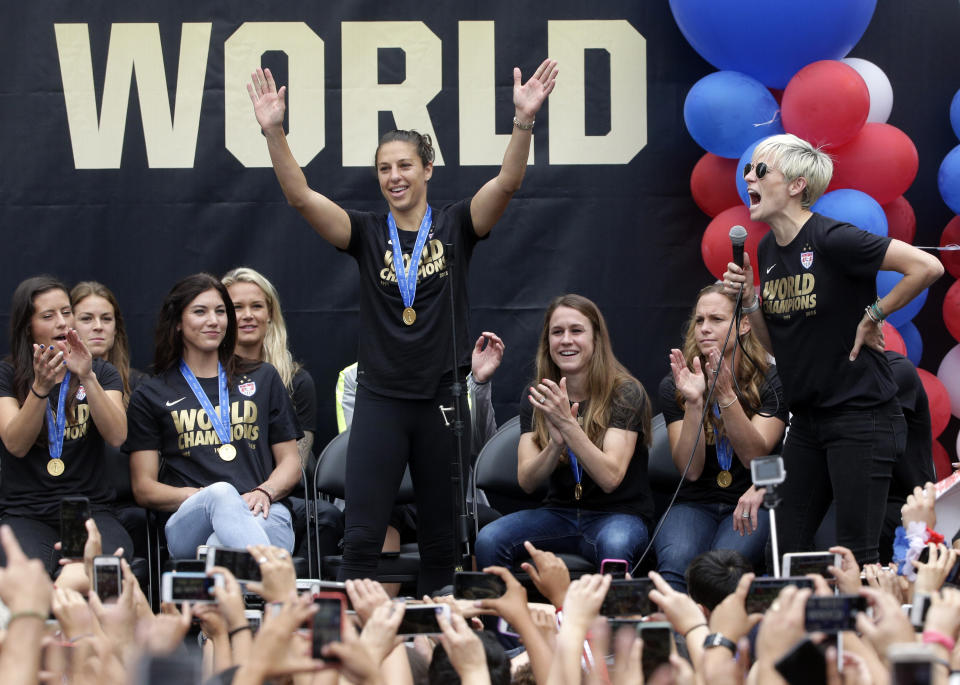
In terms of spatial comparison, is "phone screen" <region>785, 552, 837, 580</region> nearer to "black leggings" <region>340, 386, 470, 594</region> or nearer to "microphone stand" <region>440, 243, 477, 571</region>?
"microphone stand" <region>440, 243, 477, 571</region>

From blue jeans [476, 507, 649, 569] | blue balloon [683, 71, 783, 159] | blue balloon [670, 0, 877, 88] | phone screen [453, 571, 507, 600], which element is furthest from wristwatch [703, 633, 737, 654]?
blue balloon [670, 0, 877, 88]

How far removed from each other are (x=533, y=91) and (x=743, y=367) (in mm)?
1411

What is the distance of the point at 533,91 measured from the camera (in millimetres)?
3529

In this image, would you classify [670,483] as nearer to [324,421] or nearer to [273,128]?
[324,421]

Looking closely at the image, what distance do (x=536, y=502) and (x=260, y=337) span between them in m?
1.34

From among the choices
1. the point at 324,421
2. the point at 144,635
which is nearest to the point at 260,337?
the point at 324,421

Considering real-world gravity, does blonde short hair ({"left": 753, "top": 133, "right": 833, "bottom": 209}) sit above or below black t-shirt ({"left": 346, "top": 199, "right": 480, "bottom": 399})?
above

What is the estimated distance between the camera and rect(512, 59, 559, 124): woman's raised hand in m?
3.49

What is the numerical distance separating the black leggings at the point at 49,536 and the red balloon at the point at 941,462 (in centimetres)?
328

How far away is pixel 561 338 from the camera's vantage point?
4238 mm

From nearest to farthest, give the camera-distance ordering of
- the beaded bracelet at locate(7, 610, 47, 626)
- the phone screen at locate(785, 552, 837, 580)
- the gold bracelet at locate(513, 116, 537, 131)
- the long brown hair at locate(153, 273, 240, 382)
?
1. the beaded bracelet at locate(7, 610, 47, 626)
2. the phone screen at locate(785, 552, 837, 580)
3. the gold bracelet at locate(513, 116, 537, 131)
4. the long brown hair at locate(153, 273, 240, 382)

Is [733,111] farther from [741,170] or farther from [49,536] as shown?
[49,536]

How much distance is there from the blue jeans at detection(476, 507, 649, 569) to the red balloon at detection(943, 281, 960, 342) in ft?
5.50

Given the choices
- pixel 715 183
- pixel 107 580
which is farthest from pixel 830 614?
pixel 715 183
